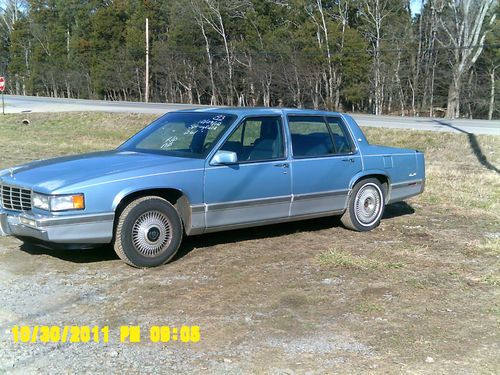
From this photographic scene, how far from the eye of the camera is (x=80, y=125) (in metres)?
24.5

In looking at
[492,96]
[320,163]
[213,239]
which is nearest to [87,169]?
[213,239]

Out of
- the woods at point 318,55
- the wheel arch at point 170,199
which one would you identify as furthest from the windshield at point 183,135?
the woods at point 318,55

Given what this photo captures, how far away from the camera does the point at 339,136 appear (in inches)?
278

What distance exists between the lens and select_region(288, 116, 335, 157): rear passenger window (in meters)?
6.55

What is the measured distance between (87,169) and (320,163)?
2.69 meters

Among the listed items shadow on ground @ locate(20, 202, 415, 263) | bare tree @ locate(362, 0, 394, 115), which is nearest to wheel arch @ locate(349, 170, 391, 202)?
shadow on ground @ locate(20, 202, 415, 263)

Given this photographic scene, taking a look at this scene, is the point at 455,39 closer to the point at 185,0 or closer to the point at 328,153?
the point at 185,0

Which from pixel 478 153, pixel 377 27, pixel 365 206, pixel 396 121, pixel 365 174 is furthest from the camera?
pixel 377 27

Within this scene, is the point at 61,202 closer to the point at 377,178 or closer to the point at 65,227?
the point at 65,227

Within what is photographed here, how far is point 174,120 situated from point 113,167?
1.37m

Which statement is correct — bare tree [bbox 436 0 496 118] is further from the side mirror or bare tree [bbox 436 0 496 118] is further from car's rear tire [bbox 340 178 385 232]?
the side mirror

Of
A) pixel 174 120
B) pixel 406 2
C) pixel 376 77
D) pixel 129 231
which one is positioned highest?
pixel 406 2

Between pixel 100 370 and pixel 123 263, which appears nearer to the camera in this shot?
pixel 100 370

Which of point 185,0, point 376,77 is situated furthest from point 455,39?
point 185,0
